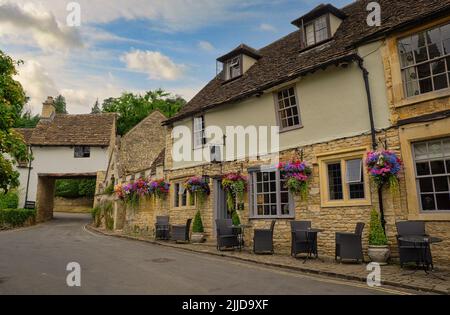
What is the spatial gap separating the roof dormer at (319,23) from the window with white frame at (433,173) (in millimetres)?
5857

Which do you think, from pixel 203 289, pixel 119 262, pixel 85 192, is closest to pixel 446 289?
pixel 203 289

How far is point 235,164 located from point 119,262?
6.57 metres

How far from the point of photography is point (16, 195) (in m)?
29.9

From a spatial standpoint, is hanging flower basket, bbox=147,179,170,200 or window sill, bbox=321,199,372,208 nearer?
window sill, bbox=321,199,372,208

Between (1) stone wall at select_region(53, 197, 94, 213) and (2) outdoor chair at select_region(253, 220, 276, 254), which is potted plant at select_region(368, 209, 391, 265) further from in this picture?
(1) stone wall at select_region(53, 197, 94, 213)

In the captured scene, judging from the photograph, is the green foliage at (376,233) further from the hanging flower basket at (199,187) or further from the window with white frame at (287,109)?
the hanging flower basket at (199,187)

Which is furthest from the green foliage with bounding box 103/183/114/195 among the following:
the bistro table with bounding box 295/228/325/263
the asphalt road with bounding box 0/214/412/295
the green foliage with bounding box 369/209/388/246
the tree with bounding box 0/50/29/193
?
the green foliage with bounding box 369/209/388/246

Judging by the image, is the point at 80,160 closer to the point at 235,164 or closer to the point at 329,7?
the point at 235,164

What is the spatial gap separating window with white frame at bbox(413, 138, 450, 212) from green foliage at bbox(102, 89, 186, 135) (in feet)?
125

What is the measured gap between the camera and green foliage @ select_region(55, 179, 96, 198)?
50.7 m

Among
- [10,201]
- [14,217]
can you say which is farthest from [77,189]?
[14,217]

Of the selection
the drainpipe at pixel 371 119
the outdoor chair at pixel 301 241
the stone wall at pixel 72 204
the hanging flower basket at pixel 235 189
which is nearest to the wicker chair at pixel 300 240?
the outdoor chair at pixel 301 241

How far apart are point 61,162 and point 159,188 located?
57.7ft

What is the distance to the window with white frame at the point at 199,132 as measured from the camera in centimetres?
1669
